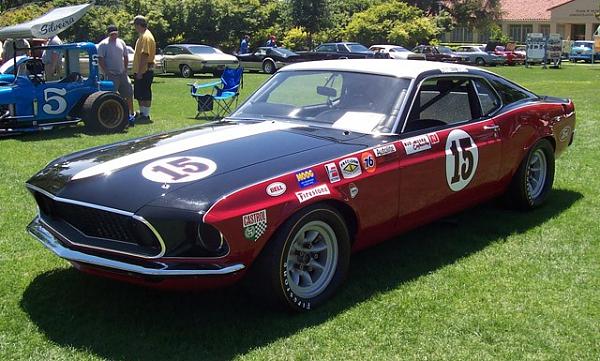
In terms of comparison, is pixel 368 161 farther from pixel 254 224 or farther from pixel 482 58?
pixel 482 58

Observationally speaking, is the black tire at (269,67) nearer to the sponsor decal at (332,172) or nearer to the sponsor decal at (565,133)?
the sponsor decal at (565,133)

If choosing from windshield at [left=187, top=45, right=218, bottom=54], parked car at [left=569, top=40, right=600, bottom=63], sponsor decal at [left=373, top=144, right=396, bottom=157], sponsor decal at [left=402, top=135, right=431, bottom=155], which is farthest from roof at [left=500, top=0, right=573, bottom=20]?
sponsor decal at [left=373, top=144, right=396, bottom=157]

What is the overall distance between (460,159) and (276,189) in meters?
1.78

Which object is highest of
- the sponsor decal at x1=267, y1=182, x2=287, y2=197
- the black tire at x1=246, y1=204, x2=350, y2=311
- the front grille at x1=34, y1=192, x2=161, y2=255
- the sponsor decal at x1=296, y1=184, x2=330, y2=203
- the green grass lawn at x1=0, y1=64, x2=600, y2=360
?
the sponsor decal at x1=267, y1=182, x2=287, y2=197

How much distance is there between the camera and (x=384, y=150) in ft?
13.5

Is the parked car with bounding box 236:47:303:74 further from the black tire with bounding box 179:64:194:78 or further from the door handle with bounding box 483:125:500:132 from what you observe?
the door handle with bounding box 483:125:500:132

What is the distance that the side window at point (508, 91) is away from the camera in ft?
18.3

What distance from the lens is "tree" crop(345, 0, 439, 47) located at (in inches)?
1713

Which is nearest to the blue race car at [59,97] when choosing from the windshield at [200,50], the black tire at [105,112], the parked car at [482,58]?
the black tire at [105,112]

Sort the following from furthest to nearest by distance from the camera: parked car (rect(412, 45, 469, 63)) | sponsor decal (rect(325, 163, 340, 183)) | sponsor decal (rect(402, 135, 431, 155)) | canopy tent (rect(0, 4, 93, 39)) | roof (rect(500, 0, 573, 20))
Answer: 1. roof (rect(500, 0, 573, 20))
2. parked car (rect(412, 45, 469, 63))
3. canopy tent (rect(0, 4, 93, 39))
4. sponsor decal (rect(402, 135, 431, 155))
5. sponsor decal (rect(325, 163, 340, 183))

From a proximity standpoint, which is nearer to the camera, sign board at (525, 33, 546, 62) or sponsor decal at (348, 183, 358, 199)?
sponsor decal at (348, 183, 358, 199)

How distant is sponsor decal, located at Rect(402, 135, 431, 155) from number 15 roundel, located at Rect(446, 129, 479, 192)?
23 cm

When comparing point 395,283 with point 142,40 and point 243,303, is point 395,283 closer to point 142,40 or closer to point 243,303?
point 243,303

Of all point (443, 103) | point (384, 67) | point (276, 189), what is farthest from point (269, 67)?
point (276, 189)
